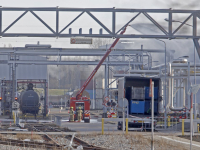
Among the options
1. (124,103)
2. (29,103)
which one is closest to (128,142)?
(124,103)

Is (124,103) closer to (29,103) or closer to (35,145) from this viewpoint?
(35,145)

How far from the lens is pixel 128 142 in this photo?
1781 centimetres

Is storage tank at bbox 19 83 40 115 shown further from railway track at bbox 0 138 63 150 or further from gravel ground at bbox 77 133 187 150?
railway track at bbox 0 138 63 150

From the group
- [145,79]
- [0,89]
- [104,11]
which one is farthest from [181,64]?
[0,89]

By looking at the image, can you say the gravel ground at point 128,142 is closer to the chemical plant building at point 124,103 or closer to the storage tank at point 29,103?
the chemical plant building at point 124,103

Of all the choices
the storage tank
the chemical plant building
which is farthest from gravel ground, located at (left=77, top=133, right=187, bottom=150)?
the storage tank

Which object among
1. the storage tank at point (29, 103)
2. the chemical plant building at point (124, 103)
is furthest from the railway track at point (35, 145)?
the storage tank at point (29, 103)

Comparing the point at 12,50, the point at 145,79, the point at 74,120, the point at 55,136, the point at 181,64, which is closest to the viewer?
the point at 55,136

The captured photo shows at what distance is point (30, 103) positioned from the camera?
136 feet

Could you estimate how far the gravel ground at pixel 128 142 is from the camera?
15987mm

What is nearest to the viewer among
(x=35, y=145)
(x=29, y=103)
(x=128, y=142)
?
(x=35, y=145)

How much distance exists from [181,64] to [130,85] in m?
6.71

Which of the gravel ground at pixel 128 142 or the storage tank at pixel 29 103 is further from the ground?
the storage tank at pixel 29 103

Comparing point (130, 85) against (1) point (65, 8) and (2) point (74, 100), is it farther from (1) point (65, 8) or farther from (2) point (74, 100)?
(2) point (74, 100)
